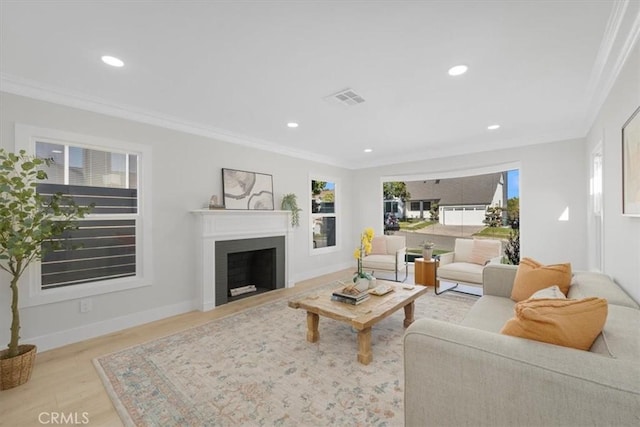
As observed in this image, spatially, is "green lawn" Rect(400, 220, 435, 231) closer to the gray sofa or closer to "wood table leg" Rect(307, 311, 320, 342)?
"wood table leg" Rect(307, 311, 320, 342)

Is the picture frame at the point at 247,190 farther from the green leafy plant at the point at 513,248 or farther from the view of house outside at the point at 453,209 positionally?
the green leafy plant at the point at 513,248

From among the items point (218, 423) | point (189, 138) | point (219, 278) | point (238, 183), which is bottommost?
point (218, 423)

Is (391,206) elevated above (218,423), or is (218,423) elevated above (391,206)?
(391,206)

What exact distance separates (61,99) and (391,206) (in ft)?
Answer: 18.9

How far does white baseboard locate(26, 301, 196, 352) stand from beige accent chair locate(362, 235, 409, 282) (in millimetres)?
2982

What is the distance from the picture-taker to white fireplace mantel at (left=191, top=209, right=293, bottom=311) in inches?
148

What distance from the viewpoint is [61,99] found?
280 cm

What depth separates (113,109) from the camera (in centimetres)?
312

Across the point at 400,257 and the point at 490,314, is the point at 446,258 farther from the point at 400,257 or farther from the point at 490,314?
the point at 490,314

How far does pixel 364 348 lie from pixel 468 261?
293 centimetres

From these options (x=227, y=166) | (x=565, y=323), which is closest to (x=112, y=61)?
(x=227, y=166)

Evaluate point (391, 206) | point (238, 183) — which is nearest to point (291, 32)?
point (238, 183)

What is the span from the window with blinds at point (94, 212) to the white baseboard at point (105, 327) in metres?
0.47

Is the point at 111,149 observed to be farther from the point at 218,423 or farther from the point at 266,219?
the point at 218,423
